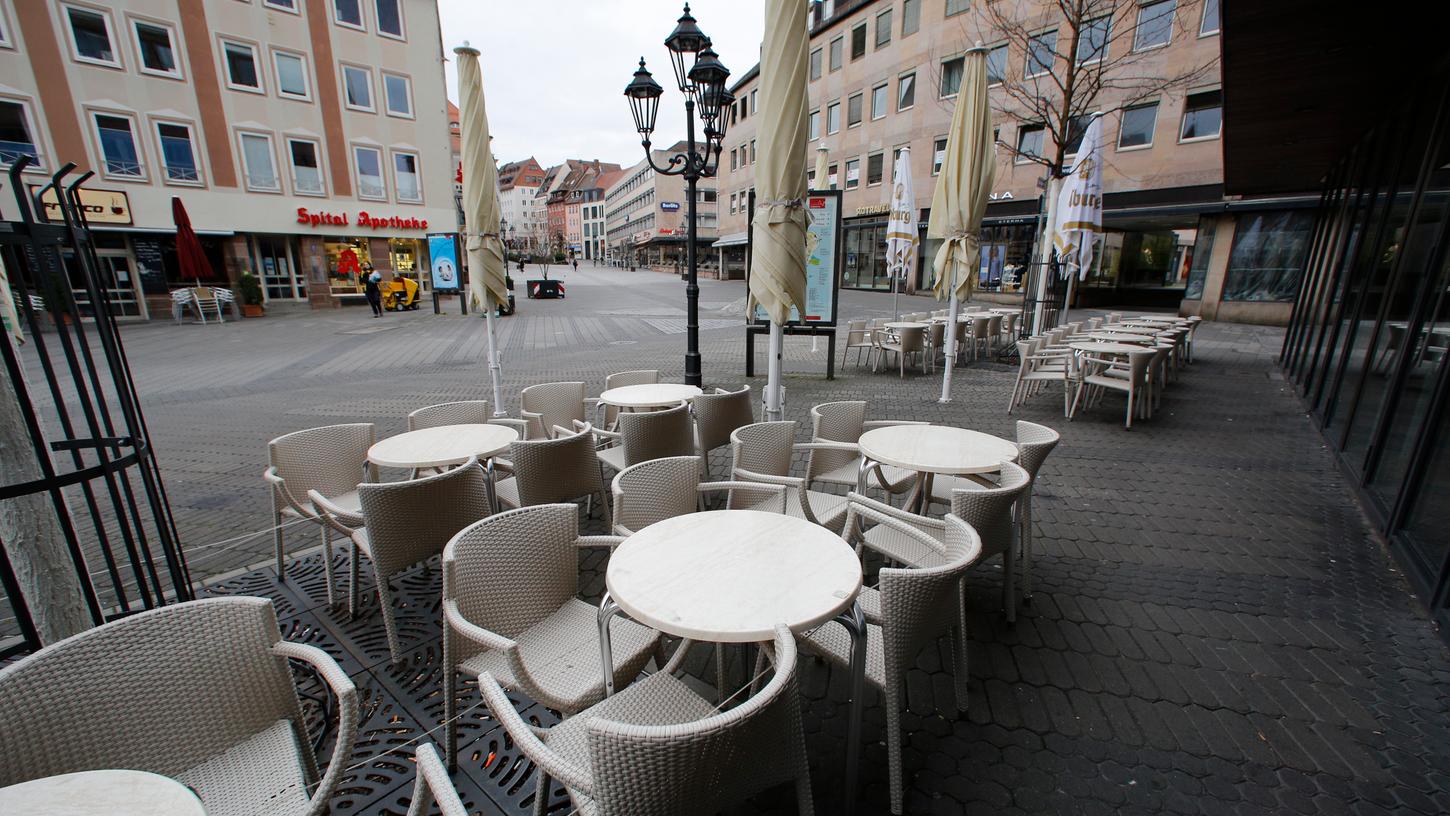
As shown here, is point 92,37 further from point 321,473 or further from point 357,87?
point 321,473

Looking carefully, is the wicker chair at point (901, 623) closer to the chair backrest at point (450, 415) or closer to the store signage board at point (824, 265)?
the chair backrest at point (450, 415)

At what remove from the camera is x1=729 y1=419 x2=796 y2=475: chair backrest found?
353cm

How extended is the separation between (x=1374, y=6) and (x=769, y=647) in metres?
5.74

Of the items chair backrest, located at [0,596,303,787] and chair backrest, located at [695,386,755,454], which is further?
chair backrest, located at [695,386,755,454]

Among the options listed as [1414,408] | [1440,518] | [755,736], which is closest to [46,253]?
[755,736]

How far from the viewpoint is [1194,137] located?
57.7 feet

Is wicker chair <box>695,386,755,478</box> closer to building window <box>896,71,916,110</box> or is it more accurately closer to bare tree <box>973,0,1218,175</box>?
bare tree <box>973,0,1218,175</box>

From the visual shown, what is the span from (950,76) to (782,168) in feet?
82.2

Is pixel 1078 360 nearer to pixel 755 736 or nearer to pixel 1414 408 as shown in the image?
pixel 1414 408

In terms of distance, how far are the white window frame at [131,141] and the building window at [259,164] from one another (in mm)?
2535

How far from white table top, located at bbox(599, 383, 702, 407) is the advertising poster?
61.5 feet

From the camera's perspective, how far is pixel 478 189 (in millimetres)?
5605

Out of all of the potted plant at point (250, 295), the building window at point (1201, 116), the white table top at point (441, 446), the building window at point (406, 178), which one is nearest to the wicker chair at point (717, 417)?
the white table top at point (441, 446)

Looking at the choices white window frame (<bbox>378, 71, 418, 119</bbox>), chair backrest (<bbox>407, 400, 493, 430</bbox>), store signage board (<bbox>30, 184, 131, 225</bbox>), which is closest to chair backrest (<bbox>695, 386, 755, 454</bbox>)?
chair backrest (<bbox>407, 400, 493, 430</bbox>)
